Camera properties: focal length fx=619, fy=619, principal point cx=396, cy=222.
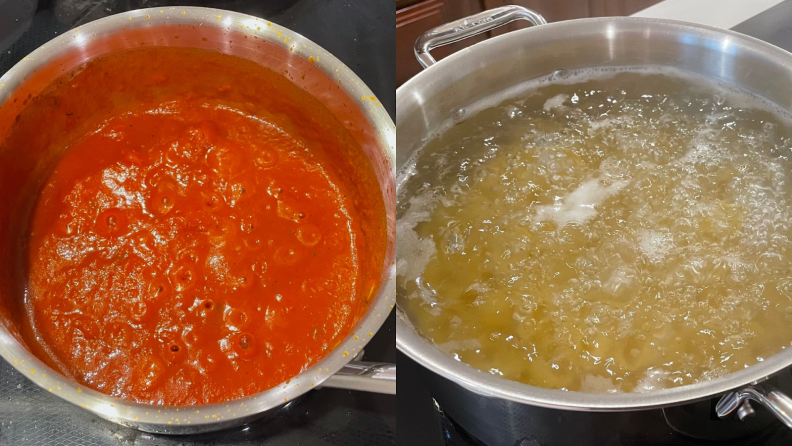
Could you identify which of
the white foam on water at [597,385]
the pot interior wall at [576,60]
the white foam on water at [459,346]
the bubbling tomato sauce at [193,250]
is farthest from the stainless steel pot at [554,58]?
the white foam on water at [597,385]

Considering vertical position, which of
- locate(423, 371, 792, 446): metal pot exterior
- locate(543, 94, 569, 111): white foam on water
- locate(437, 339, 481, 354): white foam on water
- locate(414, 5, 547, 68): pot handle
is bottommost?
locate(423, 371, 792, 446): metal pot exterior

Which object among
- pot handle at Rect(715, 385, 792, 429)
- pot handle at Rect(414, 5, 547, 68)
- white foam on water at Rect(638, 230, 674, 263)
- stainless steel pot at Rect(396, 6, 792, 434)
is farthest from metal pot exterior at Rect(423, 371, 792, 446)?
pot handle at Rect(414, 5, 547, 68)

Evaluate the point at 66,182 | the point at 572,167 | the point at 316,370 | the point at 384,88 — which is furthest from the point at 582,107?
the point at 66,182

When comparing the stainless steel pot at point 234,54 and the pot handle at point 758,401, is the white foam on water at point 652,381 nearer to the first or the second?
the pot handle at point 758,401

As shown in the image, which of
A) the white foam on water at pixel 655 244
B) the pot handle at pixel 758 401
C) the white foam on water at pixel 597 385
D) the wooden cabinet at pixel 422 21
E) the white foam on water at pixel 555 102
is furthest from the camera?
the wooden cabinet at pixel 422 21

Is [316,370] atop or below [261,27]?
below

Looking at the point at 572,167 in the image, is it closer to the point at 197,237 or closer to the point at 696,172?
the point at 696,172

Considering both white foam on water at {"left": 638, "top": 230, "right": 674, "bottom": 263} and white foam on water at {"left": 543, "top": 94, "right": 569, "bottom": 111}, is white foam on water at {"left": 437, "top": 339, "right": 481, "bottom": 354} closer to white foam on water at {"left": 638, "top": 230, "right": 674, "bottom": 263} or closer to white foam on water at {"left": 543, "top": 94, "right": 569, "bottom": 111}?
white foam on water at {"left": 638, "top": 230, "right": 674, "bottom": 263}
